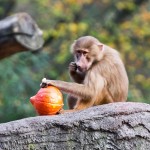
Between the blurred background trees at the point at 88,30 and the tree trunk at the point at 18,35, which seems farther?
the blurred background trees at the point at 88,30

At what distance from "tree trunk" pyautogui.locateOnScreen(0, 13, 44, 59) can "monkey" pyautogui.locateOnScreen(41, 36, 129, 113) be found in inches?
71.4

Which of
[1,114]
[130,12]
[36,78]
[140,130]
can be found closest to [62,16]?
[130,12]

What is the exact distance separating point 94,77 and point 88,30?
31.9ft

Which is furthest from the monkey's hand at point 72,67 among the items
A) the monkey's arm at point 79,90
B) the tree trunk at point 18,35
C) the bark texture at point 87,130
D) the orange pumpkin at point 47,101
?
the tree trunk at point 18,35

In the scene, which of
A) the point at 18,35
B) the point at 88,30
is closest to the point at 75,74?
the point at 18,35

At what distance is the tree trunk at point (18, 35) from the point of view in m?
8.60

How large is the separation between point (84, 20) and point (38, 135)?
11625 mm

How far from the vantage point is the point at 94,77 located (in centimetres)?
665

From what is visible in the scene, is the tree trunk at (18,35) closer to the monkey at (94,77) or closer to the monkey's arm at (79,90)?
the monkey at (94,77)

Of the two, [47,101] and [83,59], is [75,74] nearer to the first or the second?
[83,59]

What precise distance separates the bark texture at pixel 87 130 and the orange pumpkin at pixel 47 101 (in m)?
0.40

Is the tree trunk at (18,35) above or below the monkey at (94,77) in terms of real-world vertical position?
above

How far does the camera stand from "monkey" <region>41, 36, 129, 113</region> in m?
6.58

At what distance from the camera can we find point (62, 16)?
16609 millimetres
